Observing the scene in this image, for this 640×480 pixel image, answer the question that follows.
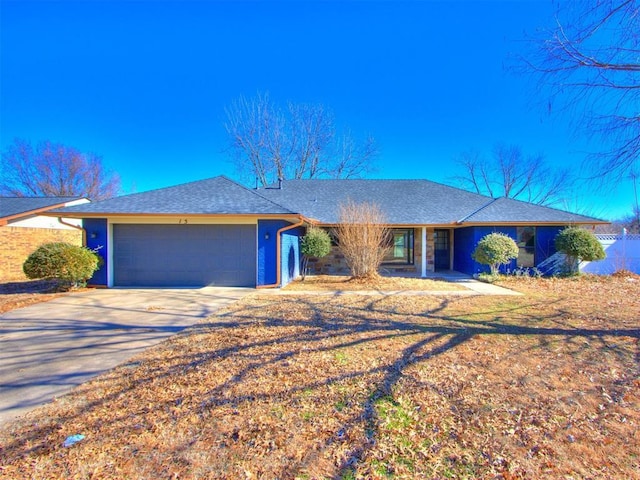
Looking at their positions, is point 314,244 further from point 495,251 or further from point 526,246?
point 526,246

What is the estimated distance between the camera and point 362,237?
1039 cm

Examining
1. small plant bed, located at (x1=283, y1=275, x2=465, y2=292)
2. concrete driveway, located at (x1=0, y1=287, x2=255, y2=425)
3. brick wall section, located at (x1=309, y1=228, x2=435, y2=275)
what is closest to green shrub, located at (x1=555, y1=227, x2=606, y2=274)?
brick wall section, located at (x1=309, y1=228, x2=435, y2=275)

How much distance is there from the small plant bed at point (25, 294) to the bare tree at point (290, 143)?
52.1ft

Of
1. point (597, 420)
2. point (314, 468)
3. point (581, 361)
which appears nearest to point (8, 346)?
point (314, 468)

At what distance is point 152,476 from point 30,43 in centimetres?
1320

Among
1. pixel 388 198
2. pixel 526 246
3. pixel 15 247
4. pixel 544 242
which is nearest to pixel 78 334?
pixel 15 247

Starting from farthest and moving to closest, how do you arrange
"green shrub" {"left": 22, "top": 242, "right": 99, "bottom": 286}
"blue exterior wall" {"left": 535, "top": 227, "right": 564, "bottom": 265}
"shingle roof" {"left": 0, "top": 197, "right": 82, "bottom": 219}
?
"blue exterior wall" {"left": 535, "top": 227, "right": 564, "bottom": 265}
"shingle roof" {"left": 0, "top": 197, "right": 82, "bottom": 219}
"green shrub" {"left": 22, "top": 242, "right": 99, "bottom": 286}

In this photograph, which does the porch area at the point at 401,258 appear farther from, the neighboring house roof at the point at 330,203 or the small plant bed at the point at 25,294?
the small plant bed at the point at 25,294

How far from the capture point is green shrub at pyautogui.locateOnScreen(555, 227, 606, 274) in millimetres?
11039

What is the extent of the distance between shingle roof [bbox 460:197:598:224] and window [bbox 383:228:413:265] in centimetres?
242

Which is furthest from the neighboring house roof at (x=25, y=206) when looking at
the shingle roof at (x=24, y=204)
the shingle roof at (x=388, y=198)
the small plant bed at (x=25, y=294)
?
the shingle roof at (x=388, y=198)

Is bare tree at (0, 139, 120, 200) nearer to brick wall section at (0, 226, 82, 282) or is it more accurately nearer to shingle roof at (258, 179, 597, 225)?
brick wall section at (0, 226, 82, 282)

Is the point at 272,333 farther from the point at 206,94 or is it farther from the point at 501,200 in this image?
the point at 206,94

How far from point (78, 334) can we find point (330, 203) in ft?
36.2
